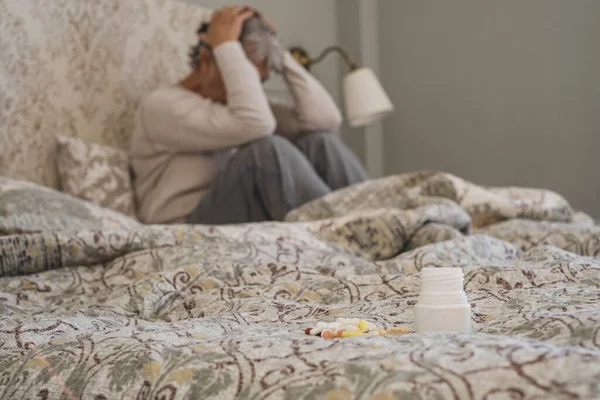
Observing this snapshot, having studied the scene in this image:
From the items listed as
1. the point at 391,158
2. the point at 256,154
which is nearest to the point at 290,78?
the point at 256,154

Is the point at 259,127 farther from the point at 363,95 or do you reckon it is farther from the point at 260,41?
the point at 363,95

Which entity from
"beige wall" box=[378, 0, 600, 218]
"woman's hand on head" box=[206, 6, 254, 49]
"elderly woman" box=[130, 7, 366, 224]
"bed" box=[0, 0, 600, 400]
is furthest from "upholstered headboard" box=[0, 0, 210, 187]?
"beige wall" box=[378, 0, 600, 218]

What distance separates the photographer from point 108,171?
2.29 m

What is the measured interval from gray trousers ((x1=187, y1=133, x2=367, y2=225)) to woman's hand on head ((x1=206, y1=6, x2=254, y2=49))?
1.13 ft

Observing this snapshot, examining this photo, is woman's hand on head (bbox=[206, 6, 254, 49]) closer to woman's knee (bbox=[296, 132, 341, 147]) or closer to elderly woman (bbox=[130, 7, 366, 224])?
elderly woman (bbox=[130, 7, 366, 224])

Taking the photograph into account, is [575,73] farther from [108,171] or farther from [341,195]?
[108,171]

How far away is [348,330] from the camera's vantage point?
2.16 feet

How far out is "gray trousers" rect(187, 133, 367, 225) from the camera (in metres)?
2.12

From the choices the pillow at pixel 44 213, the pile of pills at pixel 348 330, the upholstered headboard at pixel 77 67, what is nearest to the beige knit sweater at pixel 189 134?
the upholstered headboard at pixel 77 67

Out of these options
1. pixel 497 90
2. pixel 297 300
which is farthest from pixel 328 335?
pixel 497 90

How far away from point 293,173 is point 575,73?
158 cm

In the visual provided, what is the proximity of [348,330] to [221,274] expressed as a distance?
0.50 metres

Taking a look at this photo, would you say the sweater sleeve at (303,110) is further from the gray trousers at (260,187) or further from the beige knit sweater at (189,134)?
the gray trousers at (260,187)

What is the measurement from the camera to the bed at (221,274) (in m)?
0.55
